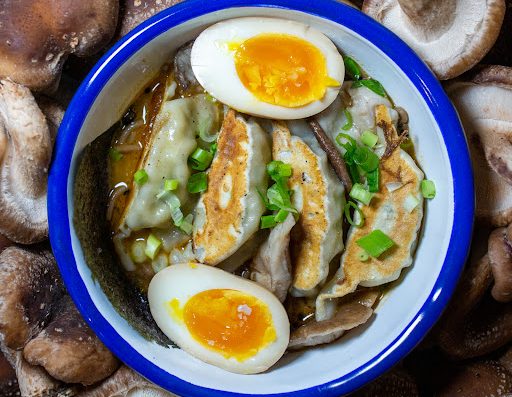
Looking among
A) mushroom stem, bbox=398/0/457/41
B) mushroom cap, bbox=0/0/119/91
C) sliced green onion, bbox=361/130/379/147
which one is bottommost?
sliced green onion, bbox=361/130/379/147

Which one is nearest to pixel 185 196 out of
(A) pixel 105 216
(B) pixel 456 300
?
(A) pixel 105 216

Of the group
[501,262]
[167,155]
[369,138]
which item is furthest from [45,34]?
[501,262]

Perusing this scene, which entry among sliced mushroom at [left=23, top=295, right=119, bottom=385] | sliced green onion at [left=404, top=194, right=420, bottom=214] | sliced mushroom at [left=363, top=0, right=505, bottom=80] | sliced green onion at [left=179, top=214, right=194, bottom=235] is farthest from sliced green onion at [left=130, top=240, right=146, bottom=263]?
sliced mushroom at [left=363, top=0, right=505, bottom=80]

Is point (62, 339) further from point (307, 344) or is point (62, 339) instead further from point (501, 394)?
point (501, 394)

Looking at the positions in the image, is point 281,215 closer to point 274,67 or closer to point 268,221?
point 268,221

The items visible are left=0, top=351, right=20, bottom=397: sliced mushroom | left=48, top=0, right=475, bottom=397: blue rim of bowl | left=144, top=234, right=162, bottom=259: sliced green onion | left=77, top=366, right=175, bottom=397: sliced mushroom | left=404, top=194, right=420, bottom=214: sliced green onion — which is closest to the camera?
left=48, top=0, right=475, bottom=397: blue rim of bowl

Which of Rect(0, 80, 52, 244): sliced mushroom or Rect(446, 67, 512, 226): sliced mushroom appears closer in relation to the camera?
Rect(0, 80, 52, 244): sliced mushroom

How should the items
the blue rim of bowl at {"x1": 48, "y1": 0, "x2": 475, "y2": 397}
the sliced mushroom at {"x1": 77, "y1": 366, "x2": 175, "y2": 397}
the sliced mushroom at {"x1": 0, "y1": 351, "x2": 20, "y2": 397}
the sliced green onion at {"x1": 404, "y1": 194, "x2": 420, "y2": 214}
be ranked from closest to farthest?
the blue rim of bowl at {"x1": 48, "y1": 0, "x2": 475, "y2": 397} < the sliced green onion at {"x1": 404, "y1": 194, "x2": 420, "y2": 214} < the sliced mushroom at {"x1": 77, "y1": 366, "x2": 175, "y2": 397} < the sliced mushroom at {"x1": 0, "y1": 351, "x2": 20, "y2": 397}

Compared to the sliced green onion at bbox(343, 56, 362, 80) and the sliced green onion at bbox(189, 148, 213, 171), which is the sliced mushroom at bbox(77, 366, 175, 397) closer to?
the sliced green onion at bbox(189, 148, 213, 171)
